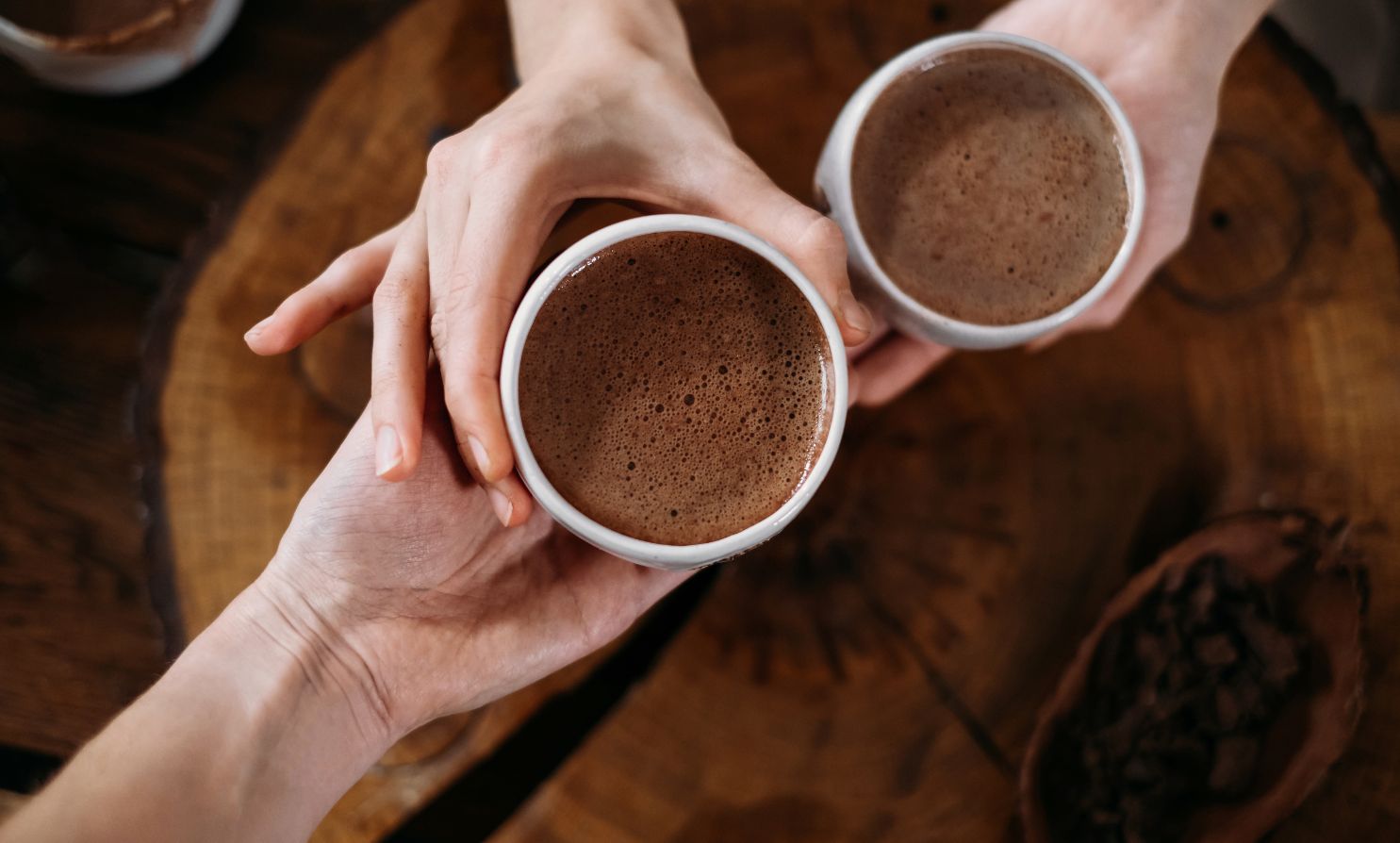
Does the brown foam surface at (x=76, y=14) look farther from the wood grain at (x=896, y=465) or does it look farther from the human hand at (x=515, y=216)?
the human hand at (x=515, y=216)

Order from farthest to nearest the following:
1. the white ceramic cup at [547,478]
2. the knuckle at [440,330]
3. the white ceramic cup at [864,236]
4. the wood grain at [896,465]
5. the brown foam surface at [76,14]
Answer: the brown foam surface at [76,14], the wood grain at [896,465], the white ceramic cup at [864,236], the knuckle at [440,330], the white ceramic cup at [547,478]

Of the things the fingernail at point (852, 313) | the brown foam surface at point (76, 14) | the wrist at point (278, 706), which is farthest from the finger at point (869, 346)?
the brown foam surface at point (76, 14)

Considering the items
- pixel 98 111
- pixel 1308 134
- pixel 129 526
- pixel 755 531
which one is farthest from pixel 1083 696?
pixel 98 111

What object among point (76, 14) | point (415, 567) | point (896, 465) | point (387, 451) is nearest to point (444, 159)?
point (387, 451)

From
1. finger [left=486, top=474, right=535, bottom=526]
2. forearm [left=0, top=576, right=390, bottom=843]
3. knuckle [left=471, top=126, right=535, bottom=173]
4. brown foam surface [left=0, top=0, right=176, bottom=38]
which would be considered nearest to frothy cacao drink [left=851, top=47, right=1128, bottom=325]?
knuckle [left=471, top=126, right=535, bottom=173]

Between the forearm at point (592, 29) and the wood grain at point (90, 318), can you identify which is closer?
the forearm at point (592, 29)

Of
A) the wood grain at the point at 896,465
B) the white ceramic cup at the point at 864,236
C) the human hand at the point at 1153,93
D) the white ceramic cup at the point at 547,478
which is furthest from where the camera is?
the wood grain at the point at 896,465

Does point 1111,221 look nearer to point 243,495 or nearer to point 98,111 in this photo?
point 243,495
